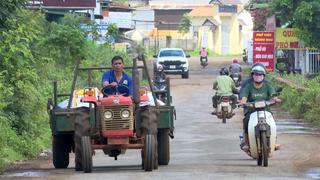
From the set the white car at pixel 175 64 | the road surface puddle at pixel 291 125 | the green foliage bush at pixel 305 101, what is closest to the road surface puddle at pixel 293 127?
the road surface puddle at pixel 291 125

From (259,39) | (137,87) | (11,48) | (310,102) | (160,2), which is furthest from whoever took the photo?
(160,2)

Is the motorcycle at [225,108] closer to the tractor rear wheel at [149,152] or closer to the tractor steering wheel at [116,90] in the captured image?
the tractor steering wheel at [116,90]

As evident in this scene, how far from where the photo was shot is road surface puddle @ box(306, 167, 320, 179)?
14.7 meters

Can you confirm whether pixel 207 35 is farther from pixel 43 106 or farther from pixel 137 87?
pixel 137 87

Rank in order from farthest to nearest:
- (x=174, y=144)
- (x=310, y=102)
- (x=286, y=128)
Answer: (x=310, y=102) < (x=286, y=128) < (x=174, y=144)

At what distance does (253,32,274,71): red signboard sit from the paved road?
13549 millimetres

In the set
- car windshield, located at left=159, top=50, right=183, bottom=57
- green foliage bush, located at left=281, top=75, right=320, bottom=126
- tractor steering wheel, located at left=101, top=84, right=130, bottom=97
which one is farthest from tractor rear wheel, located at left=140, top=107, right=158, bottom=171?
car windshield, located at left=159, top=50, right=183, bottom=57

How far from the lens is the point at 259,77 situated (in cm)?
1680

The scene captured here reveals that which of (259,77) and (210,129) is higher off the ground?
(259,77)

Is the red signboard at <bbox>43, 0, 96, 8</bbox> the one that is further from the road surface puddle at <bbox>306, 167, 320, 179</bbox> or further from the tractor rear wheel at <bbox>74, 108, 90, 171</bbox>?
the road surface puddle at <bbox>306, 167, 320, 179</bbox>

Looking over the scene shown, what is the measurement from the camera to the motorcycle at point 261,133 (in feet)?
53.1

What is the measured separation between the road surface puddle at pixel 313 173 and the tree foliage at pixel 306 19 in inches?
1144

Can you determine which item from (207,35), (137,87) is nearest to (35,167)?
(137,87)

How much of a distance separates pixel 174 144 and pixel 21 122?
3568mm
